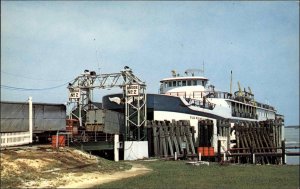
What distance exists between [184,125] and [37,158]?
1938 cm

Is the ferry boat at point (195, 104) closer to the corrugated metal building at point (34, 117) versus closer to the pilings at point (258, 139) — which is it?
the pilings at point (258, 139)

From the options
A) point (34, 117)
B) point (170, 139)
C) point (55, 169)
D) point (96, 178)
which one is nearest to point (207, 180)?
point (96, 178)

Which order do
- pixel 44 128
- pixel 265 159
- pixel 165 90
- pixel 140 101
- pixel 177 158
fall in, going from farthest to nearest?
pixel 165 90 → pixel 265 159 → pixel 140 101 → pixel 177 158 → pixel 44 128

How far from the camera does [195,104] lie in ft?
140

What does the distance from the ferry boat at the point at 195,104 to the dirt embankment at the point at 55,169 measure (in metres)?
13.8

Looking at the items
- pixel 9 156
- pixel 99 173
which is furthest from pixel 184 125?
pixel 9 156

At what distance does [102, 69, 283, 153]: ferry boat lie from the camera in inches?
1519

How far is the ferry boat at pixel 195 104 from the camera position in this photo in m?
38.6

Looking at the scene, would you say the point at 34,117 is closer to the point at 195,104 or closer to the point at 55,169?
the point at 55,169

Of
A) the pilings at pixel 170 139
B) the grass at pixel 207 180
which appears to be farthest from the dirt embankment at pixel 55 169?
the pilings at pixel 170 139

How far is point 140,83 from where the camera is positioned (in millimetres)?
34438

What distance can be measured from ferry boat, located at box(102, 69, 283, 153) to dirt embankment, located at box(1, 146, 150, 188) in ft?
45.2

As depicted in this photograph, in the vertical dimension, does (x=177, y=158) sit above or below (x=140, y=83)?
below

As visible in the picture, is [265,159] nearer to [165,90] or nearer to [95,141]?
[165,90]
